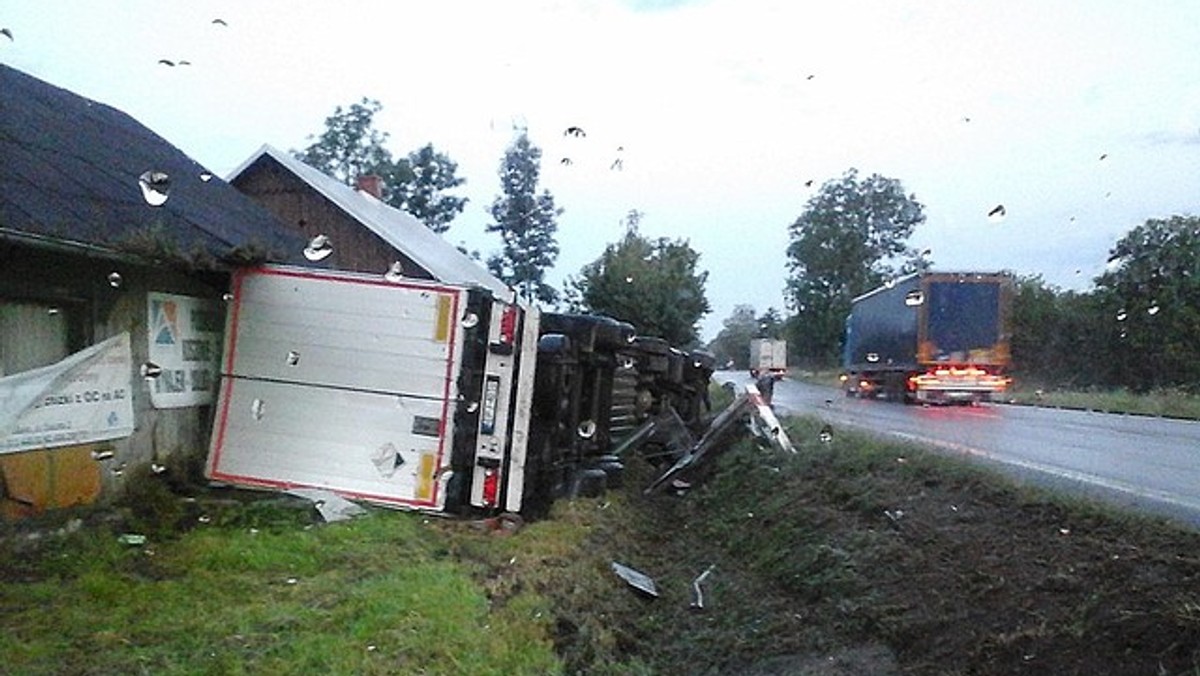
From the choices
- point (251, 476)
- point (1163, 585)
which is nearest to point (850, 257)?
point (251, 476)

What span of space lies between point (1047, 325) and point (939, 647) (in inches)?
1142

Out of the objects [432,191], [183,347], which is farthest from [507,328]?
[432,191]

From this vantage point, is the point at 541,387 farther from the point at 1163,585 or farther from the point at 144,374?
the point at 1163,585

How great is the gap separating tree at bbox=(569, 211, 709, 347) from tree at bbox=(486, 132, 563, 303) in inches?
144

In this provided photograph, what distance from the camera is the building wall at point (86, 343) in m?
7.52

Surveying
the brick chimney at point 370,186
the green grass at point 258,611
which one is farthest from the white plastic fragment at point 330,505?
the brick chimney at point 370,186

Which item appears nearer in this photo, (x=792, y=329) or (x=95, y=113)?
(x=95, y=113)

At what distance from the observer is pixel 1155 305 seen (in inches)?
947

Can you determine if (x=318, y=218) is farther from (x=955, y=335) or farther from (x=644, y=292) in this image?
(x=955, y=335)

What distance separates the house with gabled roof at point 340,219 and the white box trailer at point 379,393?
57.1 feet

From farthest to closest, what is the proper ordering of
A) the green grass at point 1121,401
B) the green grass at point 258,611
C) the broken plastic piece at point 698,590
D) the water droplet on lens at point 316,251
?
the green grass at point 1121,401 < the water droplet on lens at point 316,251 < the broken plastic piece at point 698,590 < the green grass at point 258,611

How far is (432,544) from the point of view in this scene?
25.9ft

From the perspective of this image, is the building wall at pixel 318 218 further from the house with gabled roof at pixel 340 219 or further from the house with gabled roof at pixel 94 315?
the house with gabled roof at pixel 94 315

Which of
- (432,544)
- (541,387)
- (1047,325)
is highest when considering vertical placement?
(1047,325)
